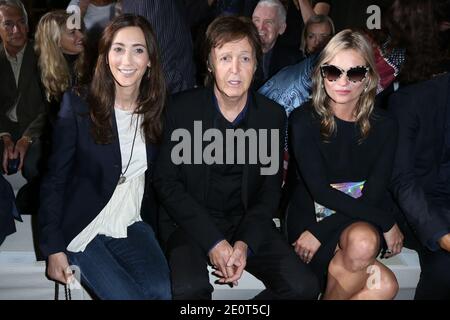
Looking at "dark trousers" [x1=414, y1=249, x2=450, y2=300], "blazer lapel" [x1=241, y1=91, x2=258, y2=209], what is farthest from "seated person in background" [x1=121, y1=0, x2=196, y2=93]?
"dark trousers" [x1=414, y1=249, x2=450, y2=300]

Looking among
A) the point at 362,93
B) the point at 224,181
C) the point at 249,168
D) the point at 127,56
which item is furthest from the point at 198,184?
the point at 362,93

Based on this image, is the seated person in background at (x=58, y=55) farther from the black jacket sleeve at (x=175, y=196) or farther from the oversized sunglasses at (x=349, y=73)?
the oversized sunglasses at (x=349, y=73)

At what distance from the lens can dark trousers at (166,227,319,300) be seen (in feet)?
7.71

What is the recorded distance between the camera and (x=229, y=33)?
2535 millimetres

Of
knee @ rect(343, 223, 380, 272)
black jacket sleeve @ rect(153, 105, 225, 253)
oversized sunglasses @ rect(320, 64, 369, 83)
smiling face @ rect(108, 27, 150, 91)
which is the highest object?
smiling face @ rect(108, 27, 150, 91)

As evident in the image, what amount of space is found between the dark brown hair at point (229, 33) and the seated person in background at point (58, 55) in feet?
4.46

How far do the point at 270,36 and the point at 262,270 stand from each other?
199cm

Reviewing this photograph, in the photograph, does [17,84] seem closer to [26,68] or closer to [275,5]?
[26,68]

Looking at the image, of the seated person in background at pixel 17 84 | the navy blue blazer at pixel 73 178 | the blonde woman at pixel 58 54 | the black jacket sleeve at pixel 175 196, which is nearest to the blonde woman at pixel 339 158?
the black jacket sleeve at pixel 175 196

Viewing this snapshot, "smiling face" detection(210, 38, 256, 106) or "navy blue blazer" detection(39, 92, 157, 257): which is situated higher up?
"smiling face" detection(210, 38, 256, 106)

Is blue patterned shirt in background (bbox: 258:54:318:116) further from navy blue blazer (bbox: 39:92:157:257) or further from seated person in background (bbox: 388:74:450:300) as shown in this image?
navy blue blazer (bbox: 39:92:157:257)

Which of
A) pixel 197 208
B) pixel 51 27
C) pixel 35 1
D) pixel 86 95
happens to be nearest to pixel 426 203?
pixel 197 208

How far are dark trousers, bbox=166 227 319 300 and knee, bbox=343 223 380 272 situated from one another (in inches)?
7.0
